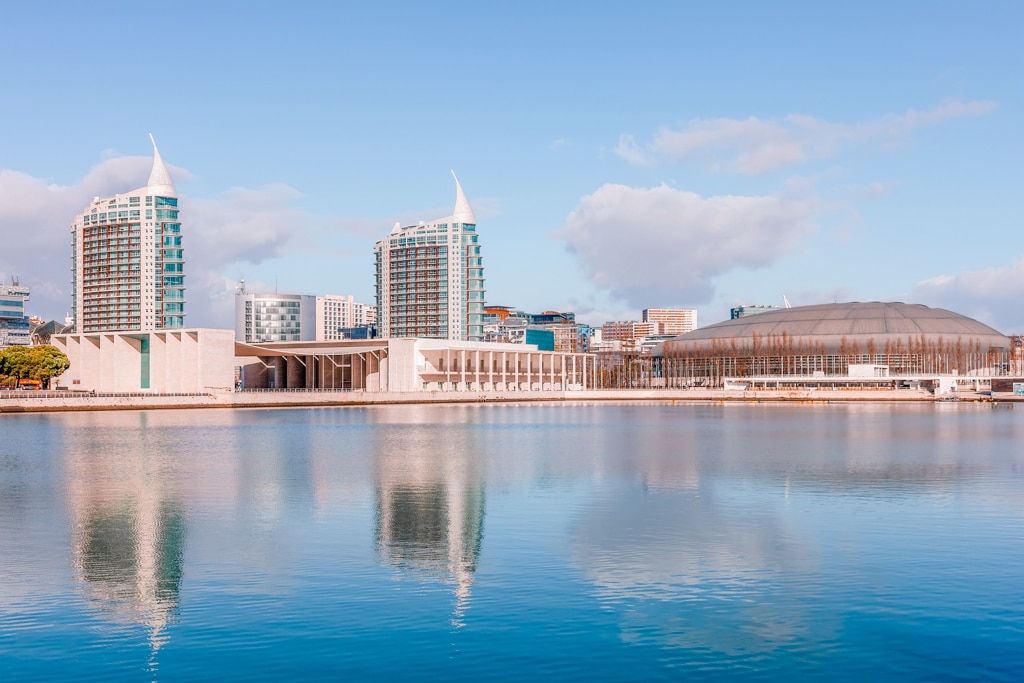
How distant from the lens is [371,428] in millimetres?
73500

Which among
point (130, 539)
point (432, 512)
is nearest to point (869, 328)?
point (432, 512)

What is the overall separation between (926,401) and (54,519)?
450 feet

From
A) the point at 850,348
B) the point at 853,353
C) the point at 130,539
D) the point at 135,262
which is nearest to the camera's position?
the point at 130,539

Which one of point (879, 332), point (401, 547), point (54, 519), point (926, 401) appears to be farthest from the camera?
point (879, 332)

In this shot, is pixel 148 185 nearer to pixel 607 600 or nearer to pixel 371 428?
pixel 371 428

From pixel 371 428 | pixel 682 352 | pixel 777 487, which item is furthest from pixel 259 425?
pixel 682 352

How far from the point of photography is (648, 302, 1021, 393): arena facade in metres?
171

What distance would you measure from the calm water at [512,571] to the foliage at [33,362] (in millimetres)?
81167

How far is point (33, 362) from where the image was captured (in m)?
116

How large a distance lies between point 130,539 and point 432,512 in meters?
7.72

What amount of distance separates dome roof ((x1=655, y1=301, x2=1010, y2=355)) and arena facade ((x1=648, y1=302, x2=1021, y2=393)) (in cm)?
17

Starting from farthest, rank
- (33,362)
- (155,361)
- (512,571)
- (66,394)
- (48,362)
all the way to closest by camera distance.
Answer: (155,361)
(48,362)
(33,362)
(66,394)
(512,571)

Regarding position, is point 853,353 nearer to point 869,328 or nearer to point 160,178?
point 869,328

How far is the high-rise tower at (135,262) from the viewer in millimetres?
166125
